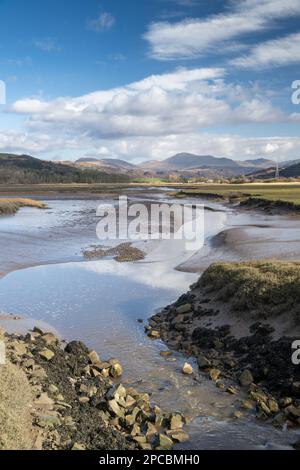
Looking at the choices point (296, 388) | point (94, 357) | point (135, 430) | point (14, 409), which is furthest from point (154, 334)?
point (14, 409)

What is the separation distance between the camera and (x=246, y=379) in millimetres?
14141

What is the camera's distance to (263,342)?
1592 cm

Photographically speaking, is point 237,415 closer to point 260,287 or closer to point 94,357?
point 94,357

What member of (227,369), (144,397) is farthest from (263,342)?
(144,397)

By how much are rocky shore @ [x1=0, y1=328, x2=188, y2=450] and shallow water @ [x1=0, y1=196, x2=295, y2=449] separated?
2.53ft

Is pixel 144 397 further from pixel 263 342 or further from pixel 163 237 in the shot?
pixel 163 237

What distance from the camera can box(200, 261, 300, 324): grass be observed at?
1714cm

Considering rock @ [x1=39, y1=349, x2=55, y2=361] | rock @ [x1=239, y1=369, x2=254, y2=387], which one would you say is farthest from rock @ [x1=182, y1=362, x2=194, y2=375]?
rock @ [x1=39, y1=349, x2=55, y2=361]

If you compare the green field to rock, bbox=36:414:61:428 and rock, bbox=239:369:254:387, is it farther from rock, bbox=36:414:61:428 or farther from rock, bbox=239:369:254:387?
rock, bbox=36:414:61:428

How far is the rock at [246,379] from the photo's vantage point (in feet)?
46.1
